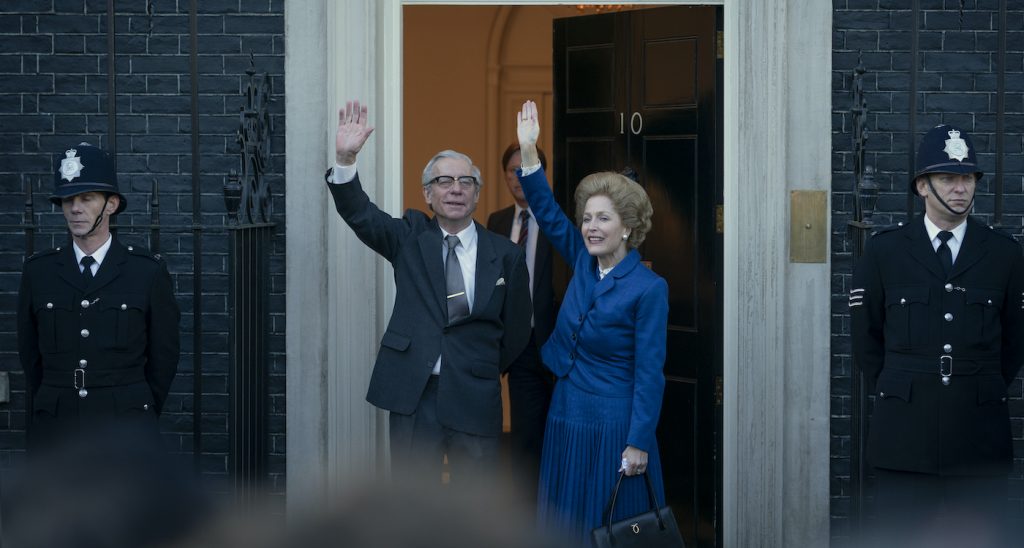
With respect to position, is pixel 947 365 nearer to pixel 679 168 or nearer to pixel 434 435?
pixel 434 435

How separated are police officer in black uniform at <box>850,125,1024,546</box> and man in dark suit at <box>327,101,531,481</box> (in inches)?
57.2

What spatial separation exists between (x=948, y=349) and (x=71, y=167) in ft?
11.0

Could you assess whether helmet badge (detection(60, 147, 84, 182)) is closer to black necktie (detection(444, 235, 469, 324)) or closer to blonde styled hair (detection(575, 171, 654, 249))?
black necktie (detection(444, 235, 469, 324))

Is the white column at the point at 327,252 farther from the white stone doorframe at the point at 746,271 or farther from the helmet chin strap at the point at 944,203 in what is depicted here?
the helmet chin strap at the point at 944,203

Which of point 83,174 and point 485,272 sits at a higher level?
point 83,174

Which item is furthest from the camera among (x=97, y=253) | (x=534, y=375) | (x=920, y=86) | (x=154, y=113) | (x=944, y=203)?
(x=154, y=113)

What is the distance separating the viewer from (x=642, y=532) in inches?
179

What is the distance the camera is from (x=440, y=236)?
17.3 feet

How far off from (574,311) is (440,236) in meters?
0.62

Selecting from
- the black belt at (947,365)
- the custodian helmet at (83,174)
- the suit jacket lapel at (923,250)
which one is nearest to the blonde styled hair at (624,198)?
the suit jacket lapel at (923,250)

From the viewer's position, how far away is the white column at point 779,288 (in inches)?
239

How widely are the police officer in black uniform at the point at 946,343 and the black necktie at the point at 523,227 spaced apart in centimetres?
180

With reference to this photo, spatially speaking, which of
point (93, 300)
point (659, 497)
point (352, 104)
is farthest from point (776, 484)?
→ point (93, 300)

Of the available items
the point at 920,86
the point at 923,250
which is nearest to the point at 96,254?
the point at 923,250
